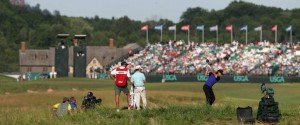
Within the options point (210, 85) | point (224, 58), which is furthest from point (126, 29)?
point (210, 85)

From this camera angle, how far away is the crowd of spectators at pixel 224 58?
69.8 m

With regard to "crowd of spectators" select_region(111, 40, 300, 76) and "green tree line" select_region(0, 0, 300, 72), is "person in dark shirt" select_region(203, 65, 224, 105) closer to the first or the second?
"crowd of spectators" select_region(111, 40, 300, 76)

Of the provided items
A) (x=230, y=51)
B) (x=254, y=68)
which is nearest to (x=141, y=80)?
(x=254, y=68)

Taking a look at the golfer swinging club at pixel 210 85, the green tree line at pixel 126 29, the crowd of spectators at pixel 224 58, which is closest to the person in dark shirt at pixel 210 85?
the golfer swinging club at pixel 210 85

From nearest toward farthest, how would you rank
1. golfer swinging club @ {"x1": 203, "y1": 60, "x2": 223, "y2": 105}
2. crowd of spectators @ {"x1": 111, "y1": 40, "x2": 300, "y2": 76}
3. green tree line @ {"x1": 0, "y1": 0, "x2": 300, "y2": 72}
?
1. golfer swinging club @ {"x1": 203, "y1": 60, "x2": 223, "y2": 105}
2. crowd of spectators @ {"x1": 111, "y1": 40, "x2": 300, "y2": 76}
3. green tree line @ {"x1": 0, "y1": 0, "x2": 300, "y2": 72}

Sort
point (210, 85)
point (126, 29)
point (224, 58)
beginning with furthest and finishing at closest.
→ point (126, 29) → point (224, 58) → point (210, 85)

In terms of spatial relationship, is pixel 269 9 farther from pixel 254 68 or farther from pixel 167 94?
pixel 167 94

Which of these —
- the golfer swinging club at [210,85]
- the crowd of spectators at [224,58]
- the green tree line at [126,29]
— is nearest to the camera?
the golfer swinging club at [210,85]

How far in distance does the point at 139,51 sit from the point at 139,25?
104393mm

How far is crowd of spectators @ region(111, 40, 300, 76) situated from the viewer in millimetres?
69750

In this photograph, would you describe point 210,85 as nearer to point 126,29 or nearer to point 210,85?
point 210,85

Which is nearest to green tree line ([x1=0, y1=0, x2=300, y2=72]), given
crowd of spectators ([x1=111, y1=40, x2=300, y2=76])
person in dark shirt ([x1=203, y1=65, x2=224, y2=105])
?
crowd of spectators ([x1=111, y1=40, x2=300, y2=76])

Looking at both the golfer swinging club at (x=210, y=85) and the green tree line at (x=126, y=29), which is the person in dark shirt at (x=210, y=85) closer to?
the golfer swinging club at (x=210, y=85)

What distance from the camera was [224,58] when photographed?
78.0 meters
